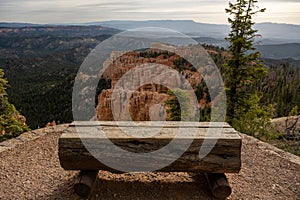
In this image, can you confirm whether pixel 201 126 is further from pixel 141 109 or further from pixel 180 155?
pixel 141 109

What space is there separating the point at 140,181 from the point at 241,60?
427 inches

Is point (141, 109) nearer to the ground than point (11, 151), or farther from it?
nearer to the ground

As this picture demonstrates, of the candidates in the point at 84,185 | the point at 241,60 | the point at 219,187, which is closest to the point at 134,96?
the point at 241,60

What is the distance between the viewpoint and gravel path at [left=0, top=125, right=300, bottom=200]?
464 cm

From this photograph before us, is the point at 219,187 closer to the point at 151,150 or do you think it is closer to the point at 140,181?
the point at 151,150

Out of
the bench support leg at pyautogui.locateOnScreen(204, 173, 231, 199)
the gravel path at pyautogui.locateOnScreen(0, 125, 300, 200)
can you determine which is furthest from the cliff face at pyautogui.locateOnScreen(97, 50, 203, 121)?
the bench support leg at pyautogui.locateOnScreen(204, 173, 231, 199)

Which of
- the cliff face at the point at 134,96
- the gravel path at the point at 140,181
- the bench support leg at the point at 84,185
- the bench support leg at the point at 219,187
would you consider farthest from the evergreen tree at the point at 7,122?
the bench support leg at the point at 219,187

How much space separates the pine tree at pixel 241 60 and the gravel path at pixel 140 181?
307 inches

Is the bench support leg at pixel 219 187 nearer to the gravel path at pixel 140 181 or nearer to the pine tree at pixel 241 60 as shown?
the gravel path at pixel 140 181

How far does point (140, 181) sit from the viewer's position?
16.3ft

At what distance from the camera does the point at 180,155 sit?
14.0ft

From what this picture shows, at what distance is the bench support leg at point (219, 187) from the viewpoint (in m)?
4.36

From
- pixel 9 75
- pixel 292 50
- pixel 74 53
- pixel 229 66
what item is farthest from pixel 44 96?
pixel 292 50

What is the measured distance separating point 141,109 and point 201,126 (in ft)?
67.3
